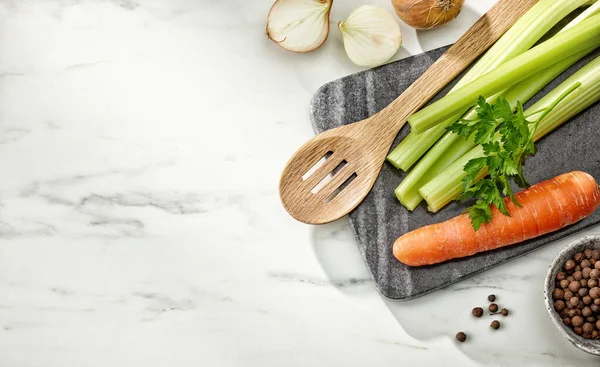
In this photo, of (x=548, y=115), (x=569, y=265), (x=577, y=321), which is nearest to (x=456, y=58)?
(x=548, y=115)

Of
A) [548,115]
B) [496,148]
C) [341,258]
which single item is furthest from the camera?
[341,258]

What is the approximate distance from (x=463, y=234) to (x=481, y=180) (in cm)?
14

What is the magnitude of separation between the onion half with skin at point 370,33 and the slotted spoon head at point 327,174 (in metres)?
0.19

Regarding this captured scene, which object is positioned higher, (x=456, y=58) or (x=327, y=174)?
(x=456, y=58)

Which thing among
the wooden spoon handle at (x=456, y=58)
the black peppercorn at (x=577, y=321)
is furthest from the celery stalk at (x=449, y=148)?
the black peppercorn at (x=577, y=321)

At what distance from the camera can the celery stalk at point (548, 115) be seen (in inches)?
65.9

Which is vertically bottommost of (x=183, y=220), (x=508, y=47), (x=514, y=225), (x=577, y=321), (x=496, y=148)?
(x=183, y=220)

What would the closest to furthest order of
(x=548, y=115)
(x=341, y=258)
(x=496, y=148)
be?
1. (x=496, y=148)
2. (x=548, y=115)
3. (x=341, y=258)

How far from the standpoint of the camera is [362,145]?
172 cm

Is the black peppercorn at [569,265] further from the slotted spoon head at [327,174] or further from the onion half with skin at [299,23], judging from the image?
the onion half with skin at [299,23]

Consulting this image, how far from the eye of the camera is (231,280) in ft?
5.86

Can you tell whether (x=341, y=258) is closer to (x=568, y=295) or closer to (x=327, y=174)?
(x=327, y=174)

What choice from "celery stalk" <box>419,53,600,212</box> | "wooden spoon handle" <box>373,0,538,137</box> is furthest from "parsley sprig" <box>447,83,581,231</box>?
"wooden spoon handle" <box>373,0,538,137</box>

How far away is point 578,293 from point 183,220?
0.94 metres
